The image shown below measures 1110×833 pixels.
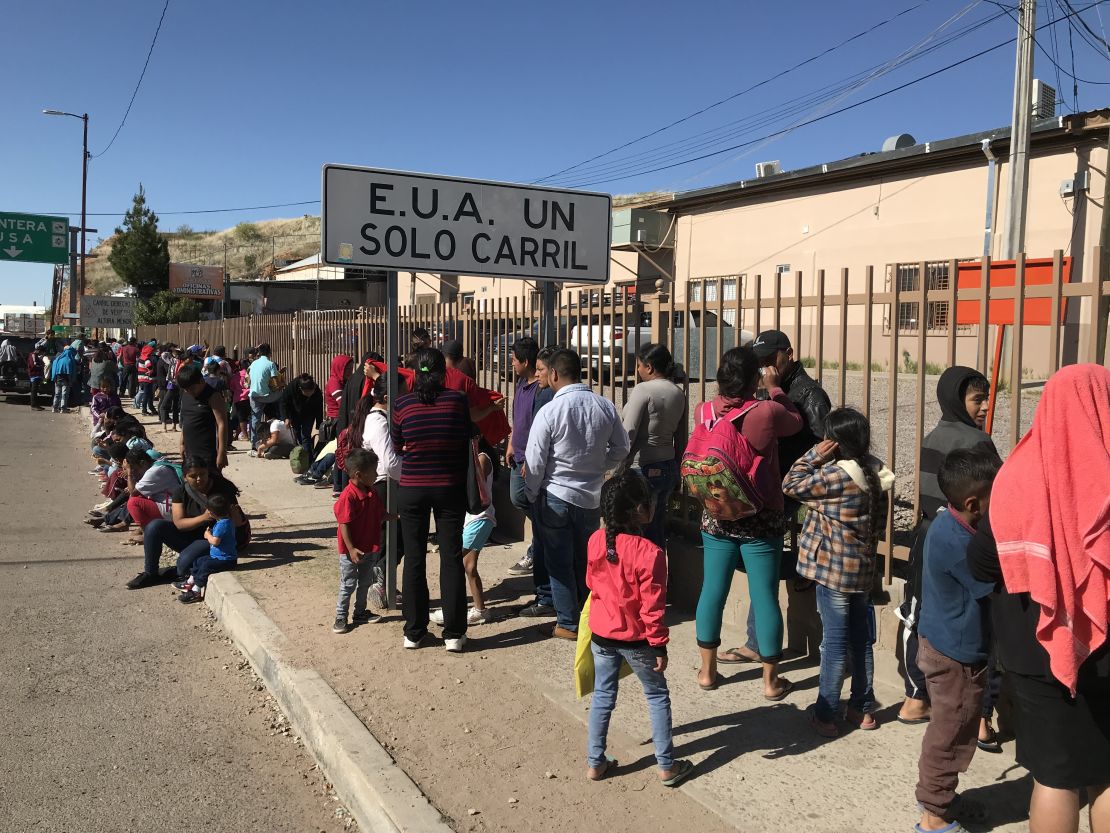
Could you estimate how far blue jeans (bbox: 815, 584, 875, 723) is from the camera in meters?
4.04

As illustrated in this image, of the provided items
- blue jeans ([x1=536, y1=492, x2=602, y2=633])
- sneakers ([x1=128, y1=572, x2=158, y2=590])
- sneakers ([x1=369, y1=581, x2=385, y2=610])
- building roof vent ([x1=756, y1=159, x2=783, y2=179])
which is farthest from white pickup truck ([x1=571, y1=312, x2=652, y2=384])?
building roof vent ([x1=756, y1=159, x2=783, y2=179])

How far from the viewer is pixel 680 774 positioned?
367 centimetres

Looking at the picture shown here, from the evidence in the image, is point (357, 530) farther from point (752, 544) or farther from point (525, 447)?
point (752, 544)

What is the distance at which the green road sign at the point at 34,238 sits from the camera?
1332 inches

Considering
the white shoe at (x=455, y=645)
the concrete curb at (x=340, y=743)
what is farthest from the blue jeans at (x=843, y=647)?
the white shoe at (x=455, y=645)

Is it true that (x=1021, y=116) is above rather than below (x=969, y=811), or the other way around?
above

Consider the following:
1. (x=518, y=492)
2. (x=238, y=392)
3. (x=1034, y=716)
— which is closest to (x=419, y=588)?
(x=518, y=492)

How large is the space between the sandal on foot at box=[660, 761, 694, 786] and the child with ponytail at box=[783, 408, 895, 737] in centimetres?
76

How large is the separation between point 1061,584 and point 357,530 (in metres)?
4.17

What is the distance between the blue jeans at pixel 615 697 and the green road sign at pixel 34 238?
3658cm

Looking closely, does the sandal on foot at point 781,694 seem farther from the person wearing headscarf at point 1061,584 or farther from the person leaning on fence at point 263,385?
the person leaning on fence at point 263,385

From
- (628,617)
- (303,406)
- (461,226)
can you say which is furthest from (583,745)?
(303,406)

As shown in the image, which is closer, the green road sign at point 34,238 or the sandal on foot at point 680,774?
the sandal on foot at point 680,774

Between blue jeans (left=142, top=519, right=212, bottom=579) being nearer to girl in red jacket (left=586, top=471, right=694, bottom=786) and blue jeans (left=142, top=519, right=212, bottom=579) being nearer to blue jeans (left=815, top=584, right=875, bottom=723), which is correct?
girl in red jacket (left=586, top=471, right=694, bottom=786)
